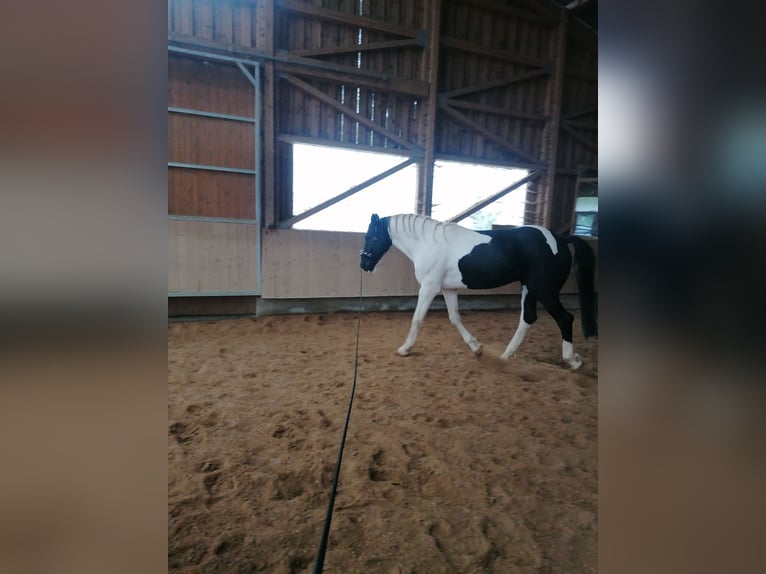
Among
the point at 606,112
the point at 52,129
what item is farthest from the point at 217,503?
the point at 606,112

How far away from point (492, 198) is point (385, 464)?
4.57m

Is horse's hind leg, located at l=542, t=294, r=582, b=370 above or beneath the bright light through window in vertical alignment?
beneath

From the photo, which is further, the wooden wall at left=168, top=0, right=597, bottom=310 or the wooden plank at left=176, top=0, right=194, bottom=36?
the wooden wall at left=168, top=0, right=597, bottom=310

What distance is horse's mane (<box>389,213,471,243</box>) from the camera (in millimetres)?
2877

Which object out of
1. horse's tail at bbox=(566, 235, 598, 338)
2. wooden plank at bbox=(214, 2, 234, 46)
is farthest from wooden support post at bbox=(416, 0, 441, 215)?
horse's tail at bbox=(566, 235, 598, 338)

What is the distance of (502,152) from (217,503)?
17.8 feet

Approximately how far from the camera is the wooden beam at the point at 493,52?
190 inches

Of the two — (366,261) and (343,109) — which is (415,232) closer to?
(366,261)

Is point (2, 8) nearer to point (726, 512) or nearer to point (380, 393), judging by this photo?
point (726, 512)

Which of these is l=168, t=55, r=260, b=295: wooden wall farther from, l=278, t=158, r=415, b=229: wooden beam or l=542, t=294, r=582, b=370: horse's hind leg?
l=542, t=294, r=582, b=370: horse's hind leg

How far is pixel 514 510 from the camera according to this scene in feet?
3.69

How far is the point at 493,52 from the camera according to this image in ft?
16.3

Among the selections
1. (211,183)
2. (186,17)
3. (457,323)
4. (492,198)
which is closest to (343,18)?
(186,17)

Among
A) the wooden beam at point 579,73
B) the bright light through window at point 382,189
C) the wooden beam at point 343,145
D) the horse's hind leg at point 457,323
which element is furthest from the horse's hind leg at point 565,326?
the wooden beam at point 579,73
